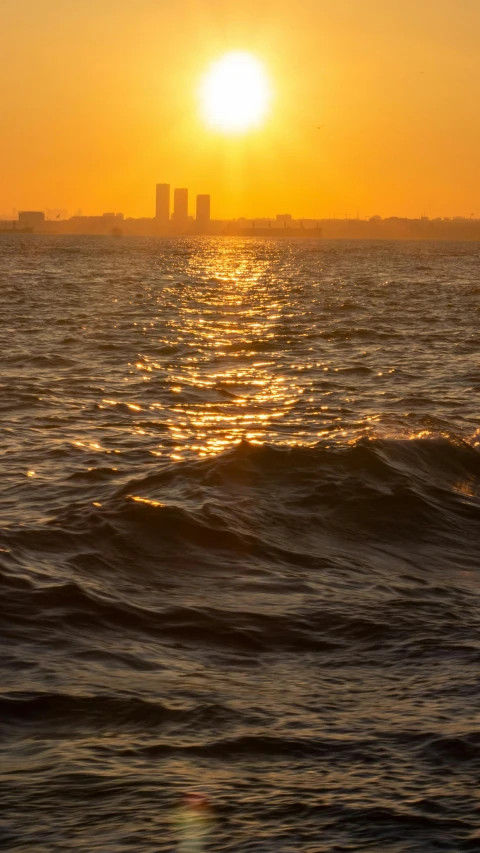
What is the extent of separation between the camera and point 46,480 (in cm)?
1302

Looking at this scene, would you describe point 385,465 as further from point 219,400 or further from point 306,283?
point 306,283

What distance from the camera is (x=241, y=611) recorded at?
900 cm

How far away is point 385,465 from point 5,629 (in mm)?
7099

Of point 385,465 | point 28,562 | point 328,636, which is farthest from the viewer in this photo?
point 385,465

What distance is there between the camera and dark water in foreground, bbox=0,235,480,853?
5.82 meters

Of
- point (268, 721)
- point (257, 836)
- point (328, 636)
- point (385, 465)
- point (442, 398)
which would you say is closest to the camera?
point (257, 836)

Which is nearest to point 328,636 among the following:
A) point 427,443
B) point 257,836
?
point 257,836

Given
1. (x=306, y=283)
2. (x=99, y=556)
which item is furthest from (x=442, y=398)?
(x=306, y=283)

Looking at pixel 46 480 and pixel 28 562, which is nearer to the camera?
pixel 28 562

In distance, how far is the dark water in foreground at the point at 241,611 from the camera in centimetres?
582

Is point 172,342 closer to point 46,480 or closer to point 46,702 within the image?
point 46,480

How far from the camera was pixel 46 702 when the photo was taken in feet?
23.0

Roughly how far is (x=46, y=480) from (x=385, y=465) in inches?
173

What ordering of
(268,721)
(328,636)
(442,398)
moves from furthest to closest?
1. (442,398)
2. (328,636)
3. (268,721)
